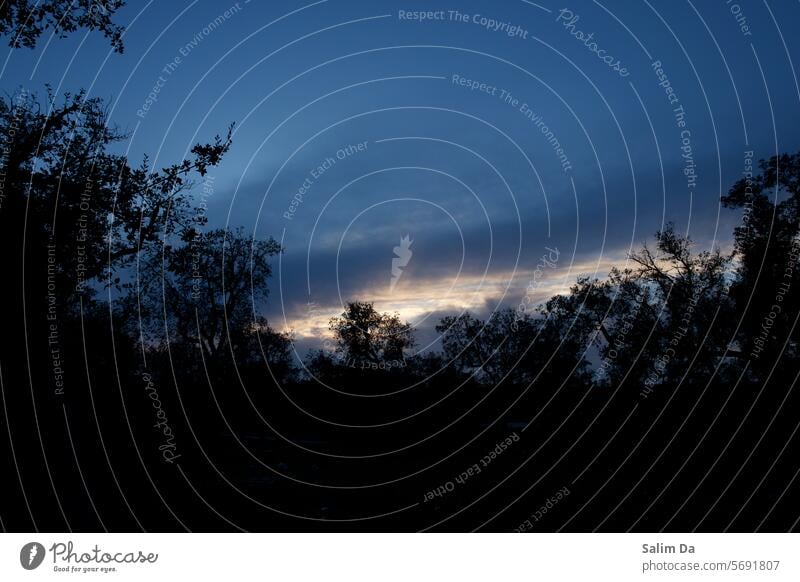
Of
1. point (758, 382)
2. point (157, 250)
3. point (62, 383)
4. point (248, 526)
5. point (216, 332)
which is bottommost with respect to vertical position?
point (248, 526)

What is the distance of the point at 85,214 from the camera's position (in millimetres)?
15055

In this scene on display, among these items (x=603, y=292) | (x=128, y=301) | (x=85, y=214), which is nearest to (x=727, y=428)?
(x=603, y=292)

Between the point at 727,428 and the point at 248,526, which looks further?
the point at 727,428

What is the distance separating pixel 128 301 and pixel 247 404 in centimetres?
594

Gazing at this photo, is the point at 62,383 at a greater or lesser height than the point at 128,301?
lesser

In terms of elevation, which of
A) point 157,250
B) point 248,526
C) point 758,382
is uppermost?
point 157,250


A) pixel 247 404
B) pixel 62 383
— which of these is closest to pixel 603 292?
pixel 247 404

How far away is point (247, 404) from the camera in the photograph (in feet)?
68.0
